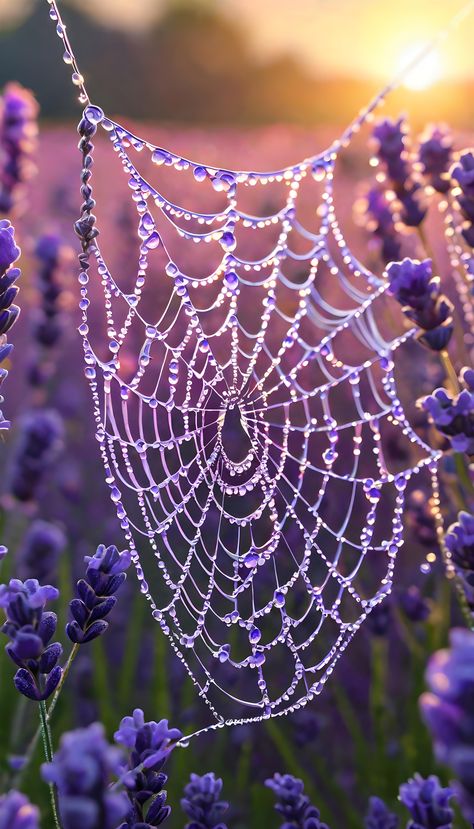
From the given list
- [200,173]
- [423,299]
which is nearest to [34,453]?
[200,173]

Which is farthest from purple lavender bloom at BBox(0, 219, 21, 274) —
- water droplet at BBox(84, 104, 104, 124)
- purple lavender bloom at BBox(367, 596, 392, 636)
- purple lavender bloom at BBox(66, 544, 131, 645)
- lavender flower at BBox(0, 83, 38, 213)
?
lavender flower at BBox(0, 83, 38, 213)

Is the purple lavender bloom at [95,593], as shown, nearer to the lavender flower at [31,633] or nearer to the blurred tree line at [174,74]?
the lavender flower at [31,633]

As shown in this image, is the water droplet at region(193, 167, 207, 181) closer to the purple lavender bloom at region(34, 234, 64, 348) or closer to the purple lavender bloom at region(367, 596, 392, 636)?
the purple lavender bloom at region(367, 596, 392, 636)

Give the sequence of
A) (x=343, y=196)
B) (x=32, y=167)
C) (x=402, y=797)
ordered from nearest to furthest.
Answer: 1. (x=402, y=797)
2. (x=32, y=167)
3. (x=343, y=196)

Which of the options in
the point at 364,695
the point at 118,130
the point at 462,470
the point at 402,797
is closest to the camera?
the point at 402,797

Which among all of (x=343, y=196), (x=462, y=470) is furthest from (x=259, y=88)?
(x=462, y=470)

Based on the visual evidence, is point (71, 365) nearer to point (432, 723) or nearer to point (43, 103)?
point (432, 723)

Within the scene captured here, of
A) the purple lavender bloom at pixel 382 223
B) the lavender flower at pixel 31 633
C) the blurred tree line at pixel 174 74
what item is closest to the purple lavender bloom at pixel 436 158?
the purple lavender bloom at pixel 382 223
